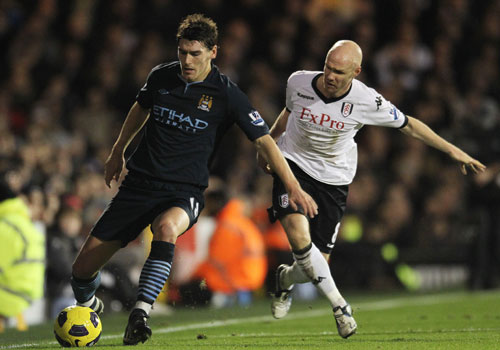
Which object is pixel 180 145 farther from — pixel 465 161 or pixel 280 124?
pixel 465 161

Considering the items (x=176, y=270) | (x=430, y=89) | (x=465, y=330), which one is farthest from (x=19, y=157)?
(x=430, y=89)

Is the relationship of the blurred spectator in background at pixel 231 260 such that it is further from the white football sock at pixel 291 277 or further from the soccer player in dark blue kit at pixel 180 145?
the soccer player in dark blue kit at pixel 180 145

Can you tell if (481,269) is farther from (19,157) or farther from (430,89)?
(19,157)

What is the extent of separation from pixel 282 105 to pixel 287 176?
1091 cm

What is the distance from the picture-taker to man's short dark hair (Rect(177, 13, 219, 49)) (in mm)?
7008

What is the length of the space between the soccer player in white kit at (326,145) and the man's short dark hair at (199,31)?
1.18 meters

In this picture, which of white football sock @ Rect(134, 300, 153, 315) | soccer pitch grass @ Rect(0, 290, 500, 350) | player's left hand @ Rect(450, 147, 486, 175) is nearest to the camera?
white football sock @ Rect(134, 300, 153, 315)

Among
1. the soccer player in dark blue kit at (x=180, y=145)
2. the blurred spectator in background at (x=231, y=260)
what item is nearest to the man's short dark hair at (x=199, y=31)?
the soccer player in dark blue kit at (x=180, y=145)

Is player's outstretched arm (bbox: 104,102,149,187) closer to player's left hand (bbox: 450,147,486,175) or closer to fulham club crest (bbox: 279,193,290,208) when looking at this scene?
fulham club crest (bbox: 279,193,290,208)

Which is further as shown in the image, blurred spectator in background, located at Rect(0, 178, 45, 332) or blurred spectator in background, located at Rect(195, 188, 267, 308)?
blurred spectator in background, located at Rect(195, 188, 267, 308)

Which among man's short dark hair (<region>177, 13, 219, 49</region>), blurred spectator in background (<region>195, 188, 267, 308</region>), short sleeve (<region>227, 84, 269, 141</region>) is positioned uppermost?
man's short dark hair (<region>177, 13, 219, 49</region>)

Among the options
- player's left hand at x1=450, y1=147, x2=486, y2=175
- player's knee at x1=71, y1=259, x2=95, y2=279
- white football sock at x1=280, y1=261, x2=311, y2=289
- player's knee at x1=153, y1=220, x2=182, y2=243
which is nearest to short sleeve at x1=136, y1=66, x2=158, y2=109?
player's knee at x1=153, y1=220, x2=182, y2=243

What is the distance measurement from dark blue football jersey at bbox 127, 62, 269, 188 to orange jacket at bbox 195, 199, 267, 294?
630cm

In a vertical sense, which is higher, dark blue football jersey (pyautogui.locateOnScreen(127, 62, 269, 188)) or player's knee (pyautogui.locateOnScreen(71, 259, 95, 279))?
dark blue football jersey (pyautogui.locateOnScreen(127, 62, 269, 188))
